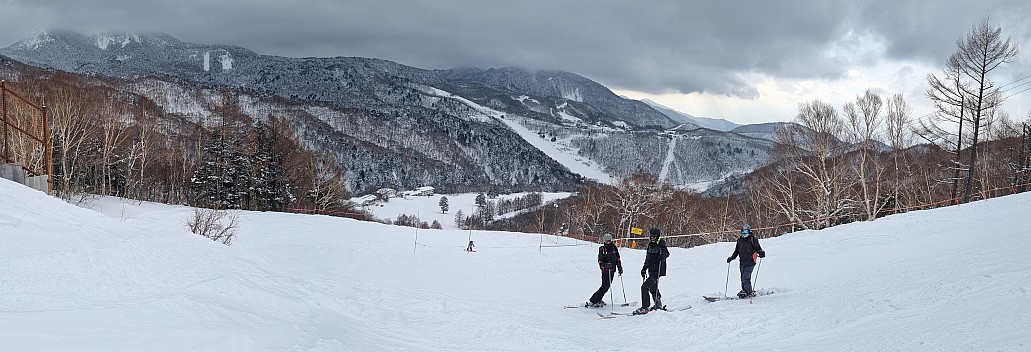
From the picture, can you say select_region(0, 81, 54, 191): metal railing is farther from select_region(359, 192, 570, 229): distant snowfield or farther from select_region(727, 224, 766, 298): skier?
select_region(359, 192, 570, 229): distant snowfield

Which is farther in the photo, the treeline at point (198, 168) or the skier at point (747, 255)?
the treeline at point (198, 168)

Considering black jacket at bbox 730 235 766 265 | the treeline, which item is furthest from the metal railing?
black jacket at bbox 730 235 766 265

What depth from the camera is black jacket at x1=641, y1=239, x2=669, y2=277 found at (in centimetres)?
1077

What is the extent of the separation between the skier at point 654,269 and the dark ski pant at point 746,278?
5.87 ft

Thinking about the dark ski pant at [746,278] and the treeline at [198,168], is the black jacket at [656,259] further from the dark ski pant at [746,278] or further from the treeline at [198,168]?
the treeline at [198,168]

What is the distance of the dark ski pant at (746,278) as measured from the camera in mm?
11110

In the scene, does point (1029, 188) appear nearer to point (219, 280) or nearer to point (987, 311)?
point (987, 311)

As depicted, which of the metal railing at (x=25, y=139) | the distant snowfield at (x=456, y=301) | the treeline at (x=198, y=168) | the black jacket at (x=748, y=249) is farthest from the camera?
the treeline at (x=198, y=168)

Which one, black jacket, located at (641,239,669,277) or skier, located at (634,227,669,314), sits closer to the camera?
skier, located at (634,227,669,314)

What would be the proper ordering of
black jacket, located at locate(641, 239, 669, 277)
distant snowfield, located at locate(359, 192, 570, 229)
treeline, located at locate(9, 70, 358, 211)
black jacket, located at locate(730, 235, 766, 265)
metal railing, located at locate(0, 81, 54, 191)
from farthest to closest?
distant snowfield, located at locate(359, 192, 570, 229) → treeline, located at locate(9, 70, 358, 211) → metal railing, located at locate(0, 81, 54, 191) → black jacket, located at locate(730, 235, 766, 265) → black jacket, located at locate(641, 239, 669, 277)

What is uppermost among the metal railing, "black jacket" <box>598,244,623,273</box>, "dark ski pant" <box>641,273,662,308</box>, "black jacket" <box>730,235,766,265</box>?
the metal railing

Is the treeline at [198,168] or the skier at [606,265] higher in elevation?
the treeline at [198,168]

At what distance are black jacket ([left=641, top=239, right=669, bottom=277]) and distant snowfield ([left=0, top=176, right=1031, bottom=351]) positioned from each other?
3.49 feet

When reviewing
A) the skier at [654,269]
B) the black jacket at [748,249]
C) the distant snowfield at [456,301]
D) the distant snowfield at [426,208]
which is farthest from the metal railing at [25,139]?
the distant snowfield at [426,208]
